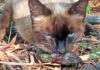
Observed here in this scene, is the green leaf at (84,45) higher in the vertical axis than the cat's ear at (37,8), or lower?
lower

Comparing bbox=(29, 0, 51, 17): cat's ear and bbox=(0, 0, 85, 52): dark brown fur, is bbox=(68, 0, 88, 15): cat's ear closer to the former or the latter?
bbox=(0, 0, 85, 52): dark brown fur

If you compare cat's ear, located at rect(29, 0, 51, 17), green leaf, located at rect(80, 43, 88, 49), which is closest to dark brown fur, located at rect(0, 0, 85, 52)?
cat's ear, located at rect(29, 0, 51, 17)

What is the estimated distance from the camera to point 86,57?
3.90 m

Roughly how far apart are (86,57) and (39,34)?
1.70ft

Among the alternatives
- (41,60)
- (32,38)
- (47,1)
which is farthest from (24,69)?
(47,1)

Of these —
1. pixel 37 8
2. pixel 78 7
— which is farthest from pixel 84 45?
pixel 37 8

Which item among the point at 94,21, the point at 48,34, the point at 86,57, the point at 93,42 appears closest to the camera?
the point at 48,34

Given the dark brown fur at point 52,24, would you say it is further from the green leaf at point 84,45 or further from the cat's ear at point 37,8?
the green leaf at point 84,45

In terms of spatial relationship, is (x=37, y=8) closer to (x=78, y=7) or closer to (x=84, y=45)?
(x=78, y=7)

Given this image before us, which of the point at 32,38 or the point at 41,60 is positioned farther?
the point at 32,38

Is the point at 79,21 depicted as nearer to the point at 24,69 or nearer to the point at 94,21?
the point at 24,69

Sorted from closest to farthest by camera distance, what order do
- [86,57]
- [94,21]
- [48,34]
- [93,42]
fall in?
1. [48,34]
2. [86,57]
3. [93,42]
4. [94,21]

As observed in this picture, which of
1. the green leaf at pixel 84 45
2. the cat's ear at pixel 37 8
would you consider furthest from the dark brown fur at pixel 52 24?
the green leaf at pixel 84 45

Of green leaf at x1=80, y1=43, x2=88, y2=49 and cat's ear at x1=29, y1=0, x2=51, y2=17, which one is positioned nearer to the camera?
cat's ear at x1=29, y1=0, x2=51, y2=17
